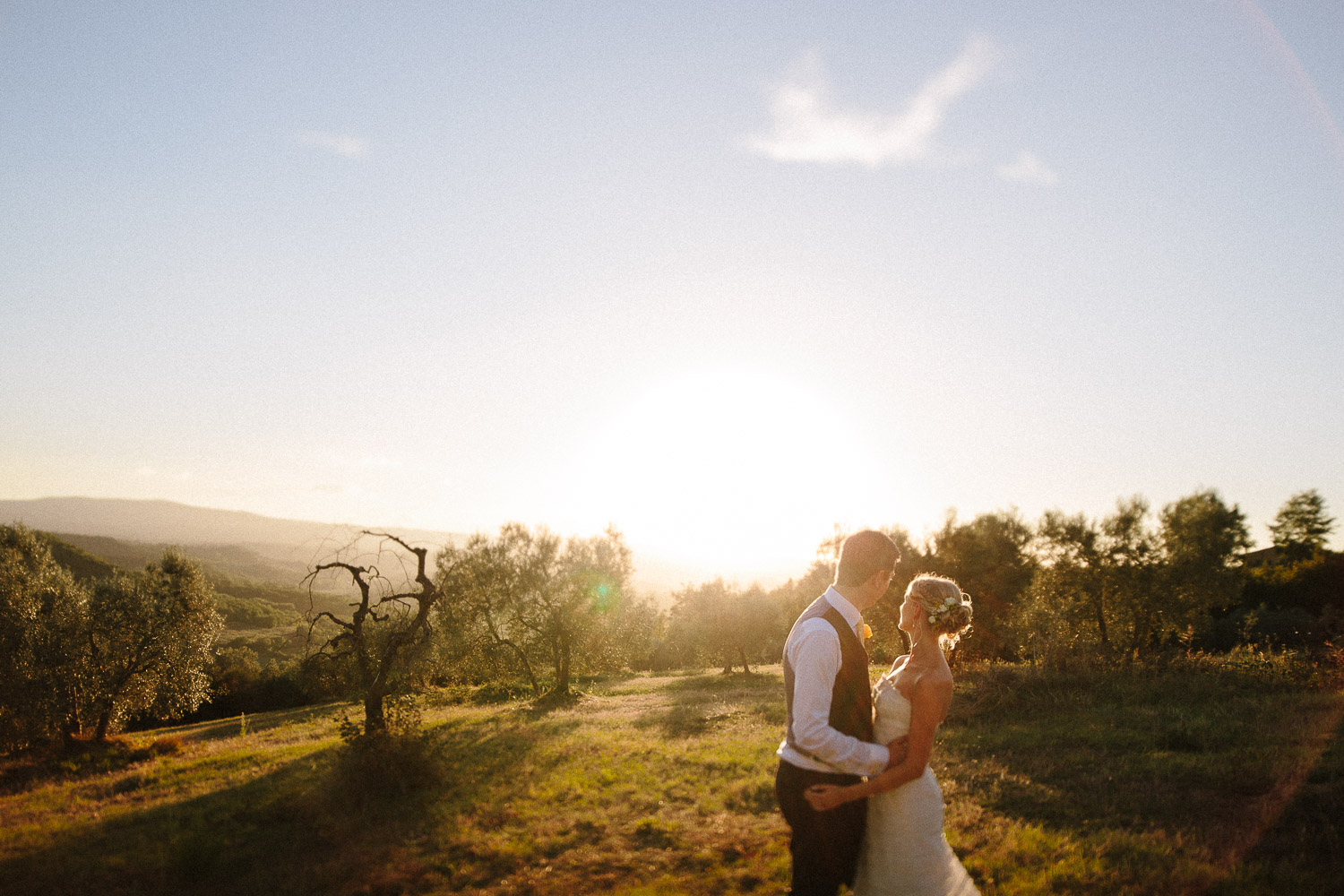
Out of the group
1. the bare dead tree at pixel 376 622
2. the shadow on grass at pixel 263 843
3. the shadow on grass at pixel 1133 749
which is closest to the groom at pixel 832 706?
the shadow on grass at pixel 1133 749

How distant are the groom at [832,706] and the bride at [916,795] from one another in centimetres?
16

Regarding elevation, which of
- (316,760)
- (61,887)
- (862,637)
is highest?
(862,637)

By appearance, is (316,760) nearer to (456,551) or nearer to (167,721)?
(456,551)

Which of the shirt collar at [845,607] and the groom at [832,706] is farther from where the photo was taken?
the shirt collar at [845,607]

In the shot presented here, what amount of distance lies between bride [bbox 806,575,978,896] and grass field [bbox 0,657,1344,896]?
335cm

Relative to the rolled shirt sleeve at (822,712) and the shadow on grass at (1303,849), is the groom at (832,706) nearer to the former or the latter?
the rolled shirt sleeve at (822,712)

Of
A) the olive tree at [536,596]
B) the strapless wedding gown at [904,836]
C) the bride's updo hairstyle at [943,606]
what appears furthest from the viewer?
the olive tree at [536,596]

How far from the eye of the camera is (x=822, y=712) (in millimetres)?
3865

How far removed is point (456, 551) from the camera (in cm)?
3400

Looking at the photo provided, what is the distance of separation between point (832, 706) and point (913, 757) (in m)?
0.60

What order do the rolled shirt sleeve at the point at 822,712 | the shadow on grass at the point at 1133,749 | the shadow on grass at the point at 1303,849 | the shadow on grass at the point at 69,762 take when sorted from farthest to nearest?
1. the shadow on grass at the point at 69,762
2. the shadow on grass at the point at 1133,749
3. the shadow on grass at the point at 1303,849
4. the rolled shirt sleeve at the point at 822,712

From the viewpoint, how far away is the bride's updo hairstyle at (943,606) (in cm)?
450

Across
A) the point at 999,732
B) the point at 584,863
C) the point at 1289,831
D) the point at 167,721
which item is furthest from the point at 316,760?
the point at 167,721

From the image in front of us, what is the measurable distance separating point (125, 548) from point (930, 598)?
184 m
